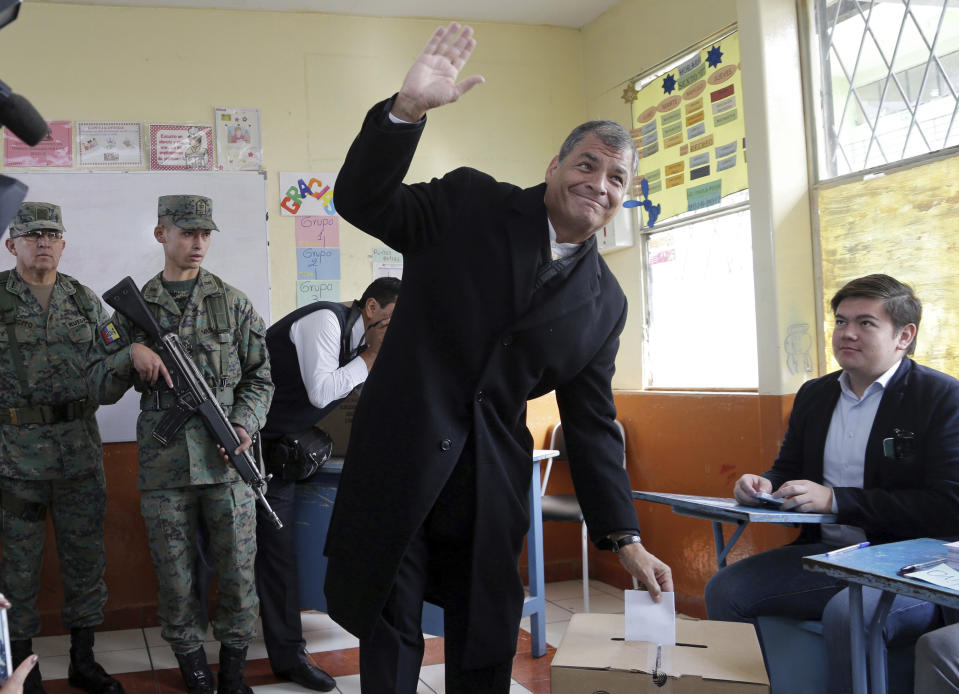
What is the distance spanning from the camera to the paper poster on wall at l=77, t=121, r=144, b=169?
3.97 meters

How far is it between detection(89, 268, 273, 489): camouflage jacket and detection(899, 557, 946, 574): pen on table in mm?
2033

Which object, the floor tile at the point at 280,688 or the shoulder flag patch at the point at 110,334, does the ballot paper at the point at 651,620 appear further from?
the shoulder flag patch at the point at 110,334

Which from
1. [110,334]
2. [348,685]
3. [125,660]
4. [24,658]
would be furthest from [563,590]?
[110,334]

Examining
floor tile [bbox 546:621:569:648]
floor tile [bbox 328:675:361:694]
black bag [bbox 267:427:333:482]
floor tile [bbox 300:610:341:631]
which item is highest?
black bag [bbox 267:427:333:482]

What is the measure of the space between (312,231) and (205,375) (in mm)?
1475

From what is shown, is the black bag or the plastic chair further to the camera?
the plastic chair

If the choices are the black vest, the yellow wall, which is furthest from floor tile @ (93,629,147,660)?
the yellow wall

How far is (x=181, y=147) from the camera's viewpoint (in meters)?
4.07

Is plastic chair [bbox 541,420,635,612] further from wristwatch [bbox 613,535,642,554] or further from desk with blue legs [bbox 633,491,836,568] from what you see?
wristwatch [bbox 613,535,642,554]

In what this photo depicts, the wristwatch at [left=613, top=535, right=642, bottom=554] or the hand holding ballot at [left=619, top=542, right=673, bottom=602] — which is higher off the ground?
the wristwatch at [left=613, top=535, right=642, bottom=554]

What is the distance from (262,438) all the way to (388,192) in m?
2.13

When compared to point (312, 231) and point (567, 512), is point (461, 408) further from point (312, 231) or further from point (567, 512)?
point (312, 231)

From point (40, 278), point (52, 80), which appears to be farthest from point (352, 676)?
point (52, 80)

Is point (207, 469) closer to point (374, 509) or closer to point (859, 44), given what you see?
point (374, 509)
